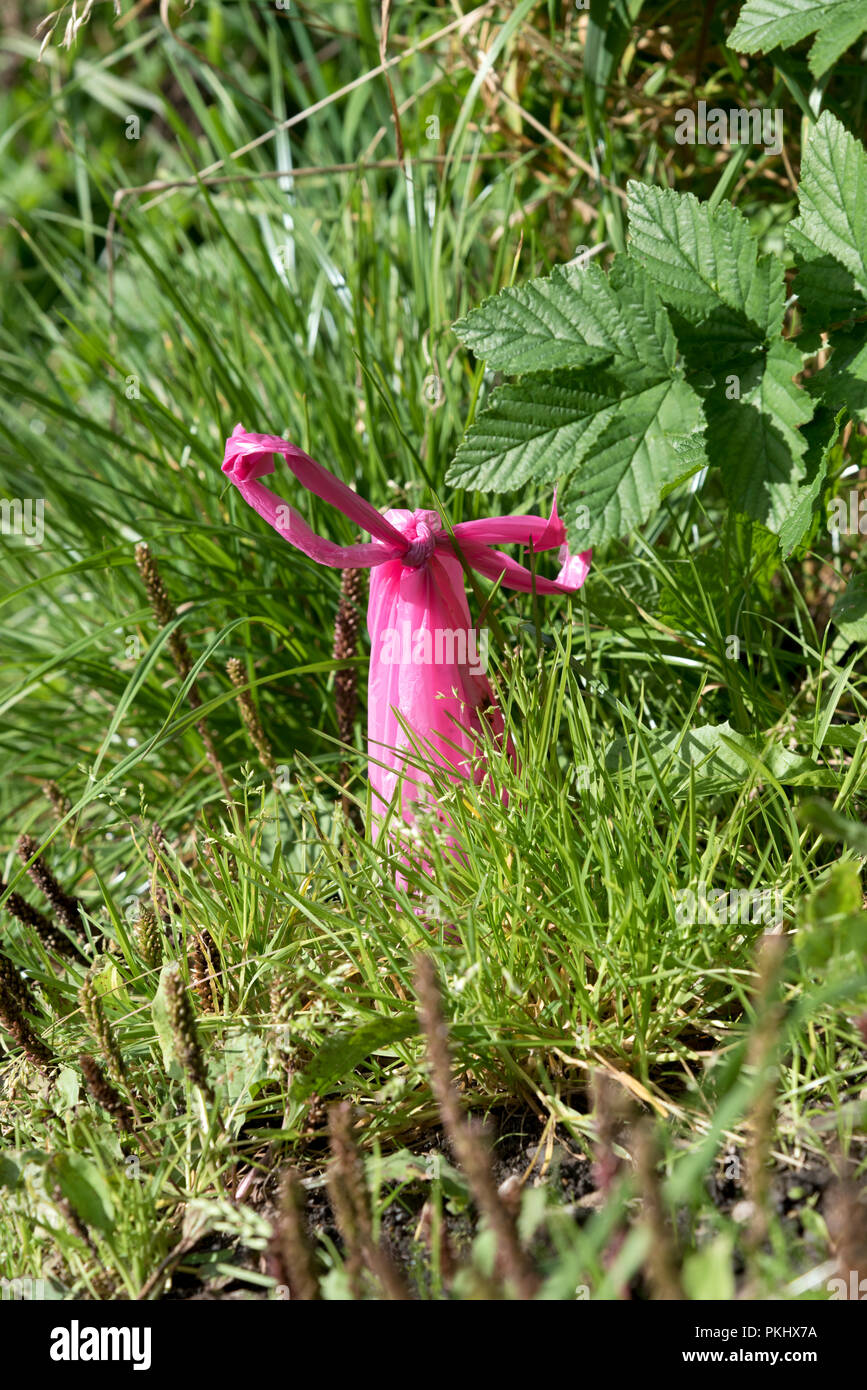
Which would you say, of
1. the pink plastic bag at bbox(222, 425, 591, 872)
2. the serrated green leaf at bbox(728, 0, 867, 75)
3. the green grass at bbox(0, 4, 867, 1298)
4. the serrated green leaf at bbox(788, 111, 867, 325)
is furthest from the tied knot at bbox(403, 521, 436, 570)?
the serrated green leaf at bbox(728, 0, 867, 75)

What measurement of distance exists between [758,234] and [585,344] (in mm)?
821

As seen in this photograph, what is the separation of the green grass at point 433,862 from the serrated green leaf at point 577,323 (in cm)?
21

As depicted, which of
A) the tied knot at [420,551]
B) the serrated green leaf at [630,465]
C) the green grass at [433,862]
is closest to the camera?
the green grass at [433,862]

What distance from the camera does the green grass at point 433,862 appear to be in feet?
3.26

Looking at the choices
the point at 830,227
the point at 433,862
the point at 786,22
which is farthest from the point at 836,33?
the point at 433,862

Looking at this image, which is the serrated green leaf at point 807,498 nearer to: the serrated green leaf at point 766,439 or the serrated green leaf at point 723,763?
the serrated green leaf at point 766,439

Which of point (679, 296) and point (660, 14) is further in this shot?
point (660, 14)

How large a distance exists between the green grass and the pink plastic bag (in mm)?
59

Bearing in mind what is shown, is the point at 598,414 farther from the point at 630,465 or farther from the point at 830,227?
the point at 830,227

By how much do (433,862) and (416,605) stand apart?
0.95ft

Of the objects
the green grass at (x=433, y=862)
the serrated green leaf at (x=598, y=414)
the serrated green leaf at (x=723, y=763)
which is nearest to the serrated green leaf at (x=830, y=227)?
the serrated green leaf at (x=598, y=414)
